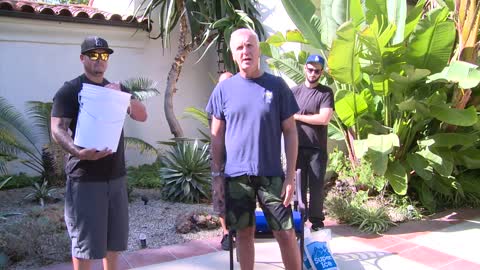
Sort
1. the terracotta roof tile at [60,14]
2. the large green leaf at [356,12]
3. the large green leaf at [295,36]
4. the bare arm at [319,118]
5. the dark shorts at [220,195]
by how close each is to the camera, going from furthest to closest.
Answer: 1. the terracotta roof tile at [60,14]
2. the large green leaf at [295,36]
3. the large green leaf at [356,12]
4. the bare arm at [319,118]
5. the dark shorts at [220,195]

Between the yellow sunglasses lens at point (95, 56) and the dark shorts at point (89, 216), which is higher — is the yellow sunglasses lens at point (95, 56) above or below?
above

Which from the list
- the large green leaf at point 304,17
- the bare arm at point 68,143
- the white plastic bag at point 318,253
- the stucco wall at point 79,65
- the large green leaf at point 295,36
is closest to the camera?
the bare arm at point 68,143

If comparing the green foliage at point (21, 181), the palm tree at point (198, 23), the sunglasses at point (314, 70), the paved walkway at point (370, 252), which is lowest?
the paved walkway at point (370, 252)

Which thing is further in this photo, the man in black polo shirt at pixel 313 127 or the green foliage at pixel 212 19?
the green foliage at pixel 212 19

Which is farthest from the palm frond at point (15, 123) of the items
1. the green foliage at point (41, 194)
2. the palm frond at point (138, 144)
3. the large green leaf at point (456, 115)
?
the large green leaf at point (456, 115)

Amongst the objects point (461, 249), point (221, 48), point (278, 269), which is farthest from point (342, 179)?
point (221, 48)

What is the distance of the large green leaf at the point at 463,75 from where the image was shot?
14.5 feet

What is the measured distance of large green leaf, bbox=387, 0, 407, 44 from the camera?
522 centimetres

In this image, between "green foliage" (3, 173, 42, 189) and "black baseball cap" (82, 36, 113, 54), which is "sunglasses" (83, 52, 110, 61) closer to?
"black baseball cap" (82, 36, 113, 54)

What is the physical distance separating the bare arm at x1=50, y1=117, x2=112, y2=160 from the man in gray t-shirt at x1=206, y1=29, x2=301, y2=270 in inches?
32.9

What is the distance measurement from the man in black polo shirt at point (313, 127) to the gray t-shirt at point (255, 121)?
4.94 feet

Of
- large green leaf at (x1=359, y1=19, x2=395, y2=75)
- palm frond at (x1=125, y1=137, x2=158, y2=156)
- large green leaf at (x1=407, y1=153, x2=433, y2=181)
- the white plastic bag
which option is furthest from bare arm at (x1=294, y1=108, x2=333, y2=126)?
palm frond at (x1=125, y1=137, x2=158, y2=156)

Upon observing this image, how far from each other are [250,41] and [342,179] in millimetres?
3727

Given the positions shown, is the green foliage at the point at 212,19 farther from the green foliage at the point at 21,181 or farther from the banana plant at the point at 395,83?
the green foliage at the point at 21,181
